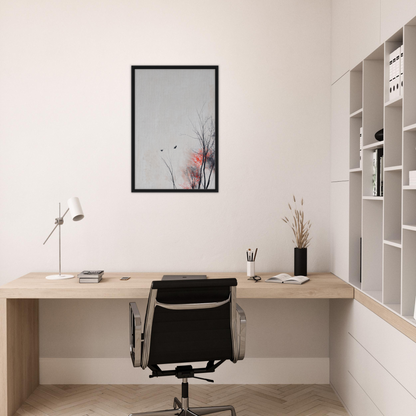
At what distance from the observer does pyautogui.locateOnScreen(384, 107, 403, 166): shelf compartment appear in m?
2.20

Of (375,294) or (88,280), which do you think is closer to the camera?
(375,294)

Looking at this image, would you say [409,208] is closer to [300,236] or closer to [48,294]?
[300,236]

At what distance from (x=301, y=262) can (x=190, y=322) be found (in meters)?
1.12

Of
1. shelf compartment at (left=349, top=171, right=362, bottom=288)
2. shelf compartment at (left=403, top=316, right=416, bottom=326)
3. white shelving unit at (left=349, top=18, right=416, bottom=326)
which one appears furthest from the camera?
shelf compartment at (left=349, top=171, right=362, bottom=288)

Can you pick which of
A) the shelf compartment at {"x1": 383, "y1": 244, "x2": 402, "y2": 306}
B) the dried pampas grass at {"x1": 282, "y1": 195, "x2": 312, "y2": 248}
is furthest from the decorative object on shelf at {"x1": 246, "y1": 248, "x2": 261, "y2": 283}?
the shelf compartment at {"x1": 383, "y1": 244, "x2": 402, "y2": 306}

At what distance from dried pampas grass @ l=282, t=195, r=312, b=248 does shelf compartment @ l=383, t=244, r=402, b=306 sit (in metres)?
0.86

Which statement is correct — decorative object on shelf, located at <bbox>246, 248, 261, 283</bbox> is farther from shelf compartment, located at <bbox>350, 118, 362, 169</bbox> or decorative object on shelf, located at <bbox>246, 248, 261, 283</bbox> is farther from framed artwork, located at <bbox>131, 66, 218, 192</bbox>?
shelf compartment, located at <bbox>350, 118, 362, 169</bbox>

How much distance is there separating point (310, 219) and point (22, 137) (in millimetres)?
2272

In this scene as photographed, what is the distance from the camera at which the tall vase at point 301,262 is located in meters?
3.00

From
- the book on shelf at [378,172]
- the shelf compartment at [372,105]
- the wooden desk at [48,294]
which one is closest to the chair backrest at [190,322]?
the wooden desk at [48,294]

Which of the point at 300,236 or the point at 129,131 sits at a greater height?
the point at 129,131

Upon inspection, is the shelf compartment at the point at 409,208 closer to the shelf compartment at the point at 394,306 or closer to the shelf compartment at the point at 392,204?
the shelf compartment at the point at 392,204

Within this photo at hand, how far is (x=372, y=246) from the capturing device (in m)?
2.58

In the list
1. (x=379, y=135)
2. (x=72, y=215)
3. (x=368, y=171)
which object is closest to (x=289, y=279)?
(x=368, y=171)
